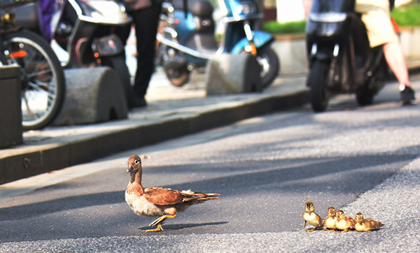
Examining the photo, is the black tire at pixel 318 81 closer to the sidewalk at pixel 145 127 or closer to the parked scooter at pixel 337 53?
the parked scooter at pixel 337 53

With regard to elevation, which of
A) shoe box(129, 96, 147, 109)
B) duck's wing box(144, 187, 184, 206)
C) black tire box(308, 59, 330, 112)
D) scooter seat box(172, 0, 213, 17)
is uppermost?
scooter seat box(172, 0, 213, 17)

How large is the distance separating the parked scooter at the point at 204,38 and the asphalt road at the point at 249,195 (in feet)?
13.4

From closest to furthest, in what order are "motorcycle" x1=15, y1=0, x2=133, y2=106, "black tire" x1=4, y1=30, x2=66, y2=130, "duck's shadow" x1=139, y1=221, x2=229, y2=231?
"duck's shadow" x1=139, y1=221, x2=229, y2=231, "black tire" x1=4, y1=30, x2=66, y2=130, "motorcycle" x1=15, y1=0, x2=133, y2=106

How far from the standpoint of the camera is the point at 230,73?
32.5 feet

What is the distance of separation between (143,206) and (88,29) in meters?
4.87

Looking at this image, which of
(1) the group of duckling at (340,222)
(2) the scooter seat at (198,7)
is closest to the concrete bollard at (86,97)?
(1) the group of duckling at (340,222)

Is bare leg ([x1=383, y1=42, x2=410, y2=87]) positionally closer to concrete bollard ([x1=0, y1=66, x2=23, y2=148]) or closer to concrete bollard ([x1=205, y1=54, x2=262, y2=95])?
concrete bollard ([x1=205, y1=54, x2=262, y2=95])

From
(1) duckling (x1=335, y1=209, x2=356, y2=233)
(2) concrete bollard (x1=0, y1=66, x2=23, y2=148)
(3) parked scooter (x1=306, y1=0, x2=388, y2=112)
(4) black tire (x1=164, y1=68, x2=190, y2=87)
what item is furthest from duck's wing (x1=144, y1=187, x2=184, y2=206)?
(4) black tire (x1=164, y1=68, x2=190, y2=87)

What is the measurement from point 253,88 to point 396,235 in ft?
23.2

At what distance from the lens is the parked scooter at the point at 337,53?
8.24 m

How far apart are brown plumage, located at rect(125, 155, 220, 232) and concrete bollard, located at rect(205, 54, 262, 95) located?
20.9 feet

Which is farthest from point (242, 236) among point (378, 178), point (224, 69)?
point (224, 69)

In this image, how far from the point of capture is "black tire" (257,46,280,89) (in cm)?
1118

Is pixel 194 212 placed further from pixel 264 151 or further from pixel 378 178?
pixel 264 151
